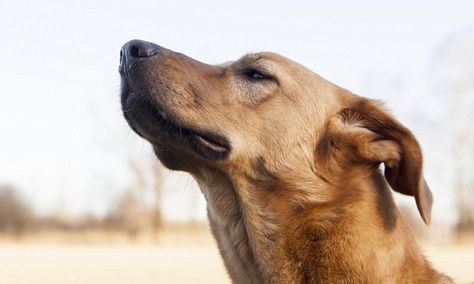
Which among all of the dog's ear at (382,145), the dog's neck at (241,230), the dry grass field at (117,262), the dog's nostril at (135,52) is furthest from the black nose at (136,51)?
the dry grass field at (117,262)

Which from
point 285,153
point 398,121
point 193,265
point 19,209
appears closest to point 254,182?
point 285,153

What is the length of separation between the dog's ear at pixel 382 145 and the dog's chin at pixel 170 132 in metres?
0.75

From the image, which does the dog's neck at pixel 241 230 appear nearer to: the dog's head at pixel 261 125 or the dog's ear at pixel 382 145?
the dog's head at pixel 261 125

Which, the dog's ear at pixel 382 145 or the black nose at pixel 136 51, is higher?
the black nose at pixel 136 51

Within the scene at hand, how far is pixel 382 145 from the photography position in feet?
14.8

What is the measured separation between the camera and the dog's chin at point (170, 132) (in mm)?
4434

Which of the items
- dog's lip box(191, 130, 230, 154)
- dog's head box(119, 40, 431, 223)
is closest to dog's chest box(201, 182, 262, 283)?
dog's head box(119, 40, 431, 223)

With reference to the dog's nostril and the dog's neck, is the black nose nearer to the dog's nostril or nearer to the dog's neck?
the dog's nostril

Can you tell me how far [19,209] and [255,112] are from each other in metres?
36.9

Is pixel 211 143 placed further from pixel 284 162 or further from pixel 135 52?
pixel 135 52

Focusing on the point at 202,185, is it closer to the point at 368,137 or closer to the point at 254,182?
the point at 254,182

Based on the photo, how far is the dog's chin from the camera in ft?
14.5

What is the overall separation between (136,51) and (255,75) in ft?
2.77

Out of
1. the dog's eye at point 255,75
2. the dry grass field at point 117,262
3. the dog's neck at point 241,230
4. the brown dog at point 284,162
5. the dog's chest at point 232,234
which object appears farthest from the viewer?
the dry grass field at point 117,262
